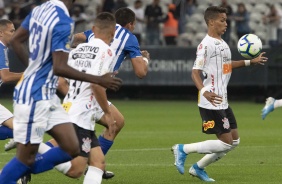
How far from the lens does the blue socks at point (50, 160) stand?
28.7ft

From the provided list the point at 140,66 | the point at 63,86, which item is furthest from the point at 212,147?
the point at 63,86

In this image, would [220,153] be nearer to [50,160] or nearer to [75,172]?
[75,172]

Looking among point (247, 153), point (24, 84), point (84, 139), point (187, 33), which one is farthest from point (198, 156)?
point (187, 33)

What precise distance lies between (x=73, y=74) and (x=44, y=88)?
359 mm

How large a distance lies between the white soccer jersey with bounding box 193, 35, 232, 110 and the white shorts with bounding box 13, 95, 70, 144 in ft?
12.7

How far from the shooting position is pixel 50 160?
8.78 m

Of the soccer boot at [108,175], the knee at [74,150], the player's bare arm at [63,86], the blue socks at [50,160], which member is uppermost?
the player's bare arm at [63,86]

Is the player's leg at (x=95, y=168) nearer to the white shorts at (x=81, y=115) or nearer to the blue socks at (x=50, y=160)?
the white shorts at (x=81, y=115)

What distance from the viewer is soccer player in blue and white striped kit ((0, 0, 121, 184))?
820cm

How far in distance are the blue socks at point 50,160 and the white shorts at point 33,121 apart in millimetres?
482

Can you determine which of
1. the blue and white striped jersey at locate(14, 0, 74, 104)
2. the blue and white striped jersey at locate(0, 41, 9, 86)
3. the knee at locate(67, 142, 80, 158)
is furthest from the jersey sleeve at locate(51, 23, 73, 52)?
the blue and white striped jersey at locate(0, 41, 9, 86)

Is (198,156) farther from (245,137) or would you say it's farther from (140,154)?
(245,137)

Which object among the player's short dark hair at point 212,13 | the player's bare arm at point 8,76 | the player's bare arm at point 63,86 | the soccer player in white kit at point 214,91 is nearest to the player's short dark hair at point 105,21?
the player's bare arm at point 63,86

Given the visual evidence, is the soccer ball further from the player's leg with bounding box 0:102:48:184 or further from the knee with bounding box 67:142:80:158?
the player's leg with bounding box 0:102:48:184
